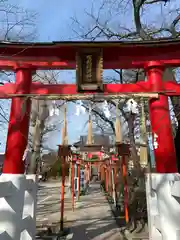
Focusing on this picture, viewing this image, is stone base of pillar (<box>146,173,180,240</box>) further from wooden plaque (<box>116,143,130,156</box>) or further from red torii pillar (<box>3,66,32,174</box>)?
wooden plaque (<box>116,143,130,156</box>)

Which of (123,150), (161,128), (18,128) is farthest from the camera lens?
(123,150)

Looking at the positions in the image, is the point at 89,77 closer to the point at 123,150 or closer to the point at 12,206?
the point at 12,206

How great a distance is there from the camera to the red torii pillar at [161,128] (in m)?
4.73

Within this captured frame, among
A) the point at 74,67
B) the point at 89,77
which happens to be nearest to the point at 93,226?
the point at 89,77

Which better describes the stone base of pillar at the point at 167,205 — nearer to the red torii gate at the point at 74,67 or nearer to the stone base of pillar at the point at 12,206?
the red torii gate at the point at 74,67

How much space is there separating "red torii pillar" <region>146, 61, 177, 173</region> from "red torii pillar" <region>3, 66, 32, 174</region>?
279cm

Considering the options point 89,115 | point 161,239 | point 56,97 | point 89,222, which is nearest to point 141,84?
point 89,115

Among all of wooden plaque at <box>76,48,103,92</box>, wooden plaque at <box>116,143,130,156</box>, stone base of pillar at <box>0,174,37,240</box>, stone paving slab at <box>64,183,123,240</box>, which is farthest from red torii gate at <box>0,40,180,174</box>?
wooden plaque at <box>116,143,130,156</box>

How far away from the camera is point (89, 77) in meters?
5.23

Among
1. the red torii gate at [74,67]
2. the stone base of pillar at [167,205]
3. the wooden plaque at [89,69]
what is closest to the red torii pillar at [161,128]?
the red torii gate at [74,67]

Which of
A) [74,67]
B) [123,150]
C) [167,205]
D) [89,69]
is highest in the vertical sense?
[74,67]

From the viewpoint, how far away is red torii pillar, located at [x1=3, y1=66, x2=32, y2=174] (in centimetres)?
479

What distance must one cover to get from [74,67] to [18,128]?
78.4 inches

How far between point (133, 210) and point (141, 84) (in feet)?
17.9
